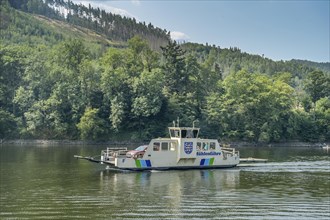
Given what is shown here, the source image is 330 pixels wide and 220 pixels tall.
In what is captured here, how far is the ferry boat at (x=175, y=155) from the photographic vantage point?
51.9 metres

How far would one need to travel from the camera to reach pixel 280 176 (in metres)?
49.0

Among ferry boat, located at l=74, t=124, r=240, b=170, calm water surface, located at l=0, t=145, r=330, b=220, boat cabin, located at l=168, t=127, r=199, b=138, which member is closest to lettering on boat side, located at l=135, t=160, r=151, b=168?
ferry boat, located at l=74, t=124, r=240, b=170

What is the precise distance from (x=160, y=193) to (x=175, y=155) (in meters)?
18.2

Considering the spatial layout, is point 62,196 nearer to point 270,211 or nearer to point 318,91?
point 270,211

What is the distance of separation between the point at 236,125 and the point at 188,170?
237ft

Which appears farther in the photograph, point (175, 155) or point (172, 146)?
point (172, 146)

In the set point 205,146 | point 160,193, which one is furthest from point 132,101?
point 160,193

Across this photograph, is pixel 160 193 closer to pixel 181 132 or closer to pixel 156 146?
pixel 156 146

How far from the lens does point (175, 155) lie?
178ft

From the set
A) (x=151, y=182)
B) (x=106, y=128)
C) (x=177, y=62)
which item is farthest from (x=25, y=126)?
(x=151, y=182)

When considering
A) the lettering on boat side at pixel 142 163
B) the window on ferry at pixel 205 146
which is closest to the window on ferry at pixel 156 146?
the lettering on boat side at pixel 142 163

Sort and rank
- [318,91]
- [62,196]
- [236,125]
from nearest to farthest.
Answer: [62,196] → [236,125] → [318,91]

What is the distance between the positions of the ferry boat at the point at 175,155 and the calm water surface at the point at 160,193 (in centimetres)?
176

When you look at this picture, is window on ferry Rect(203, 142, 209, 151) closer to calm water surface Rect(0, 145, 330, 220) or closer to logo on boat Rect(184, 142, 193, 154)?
logo on boat Rect(184, 142, 193, 154)
